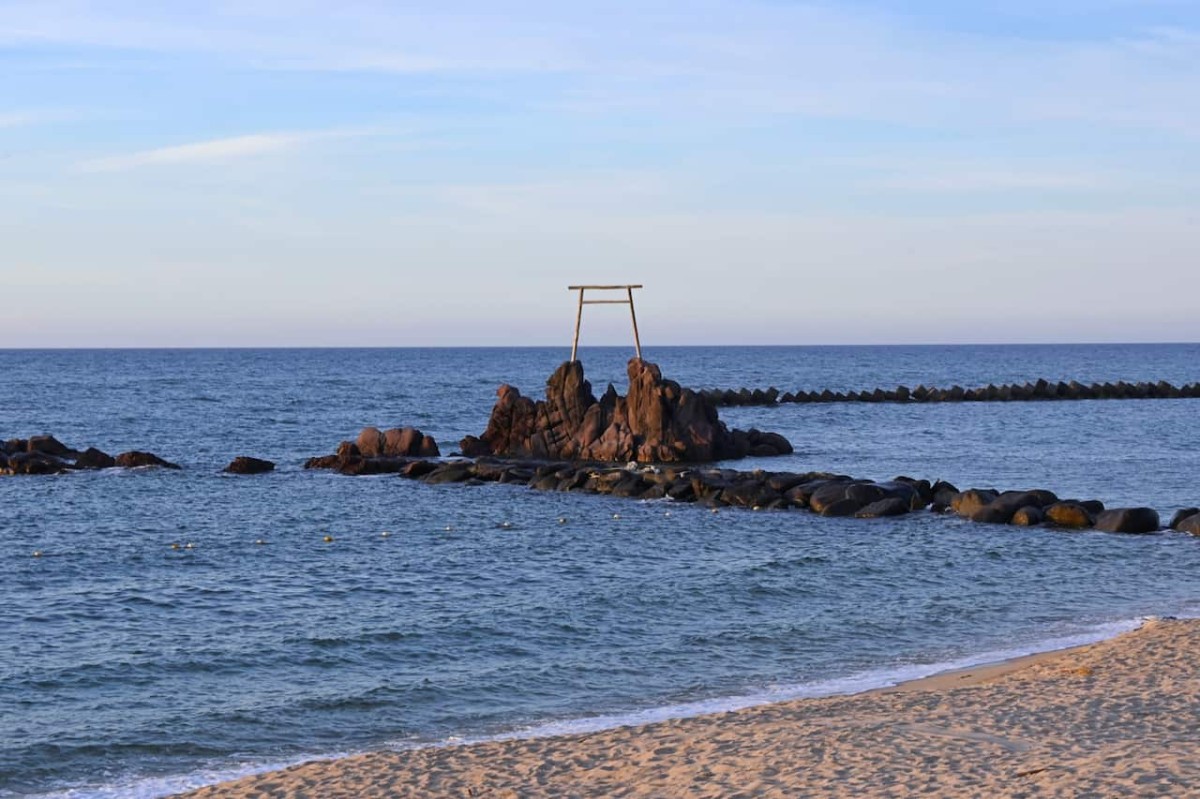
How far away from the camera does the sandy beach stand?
38.2 ft

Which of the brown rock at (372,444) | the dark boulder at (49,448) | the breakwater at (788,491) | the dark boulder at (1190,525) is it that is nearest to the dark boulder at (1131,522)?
the breakwater at (788,491)

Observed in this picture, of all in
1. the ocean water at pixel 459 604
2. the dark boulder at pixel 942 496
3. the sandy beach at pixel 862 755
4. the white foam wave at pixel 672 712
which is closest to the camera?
the sandy beach at pixel 862 755

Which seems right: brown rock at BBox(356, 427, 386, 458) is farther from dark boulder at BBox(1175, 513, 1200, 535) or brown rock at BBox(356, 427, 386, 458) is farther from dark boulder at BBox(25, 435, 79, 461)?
dark boulder at BBox(1175, 513, 1200, 535)

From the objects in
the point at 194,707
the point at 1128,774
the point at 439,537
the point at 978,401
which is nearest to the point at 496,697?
the point at 194,707

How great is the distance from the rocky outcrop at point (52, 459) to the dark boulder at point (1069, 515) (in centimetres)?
3126

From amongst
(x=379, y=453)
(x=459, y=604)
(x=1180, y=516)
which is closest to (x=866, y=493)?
(x=1180, y=516)

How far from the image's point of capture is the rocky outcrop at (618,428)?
1971 inches

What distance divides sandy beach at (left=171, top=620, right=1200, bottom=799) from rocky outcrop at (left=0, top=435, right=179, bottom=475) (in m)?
36.0

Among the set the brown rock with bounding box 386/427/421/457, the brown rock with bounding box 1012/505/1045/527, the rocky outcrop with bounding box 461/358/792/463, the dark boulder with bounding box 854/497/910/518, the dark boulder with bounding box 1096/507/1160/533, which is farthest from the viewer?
the rocky outcrop with bounding box 461/358/792/463

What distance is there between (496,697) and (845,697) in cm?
461

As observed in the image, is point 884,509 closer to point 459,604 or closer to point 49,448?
point 459,604

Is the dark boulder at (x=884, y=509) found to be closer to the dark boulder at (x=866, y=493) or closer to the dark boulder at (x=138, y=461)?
the dark boulder at (x=866, y=493)

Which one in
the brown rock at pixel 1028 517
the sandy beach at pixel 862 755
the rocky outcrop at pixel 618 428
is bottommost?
the sandy beach at pixel 862 755

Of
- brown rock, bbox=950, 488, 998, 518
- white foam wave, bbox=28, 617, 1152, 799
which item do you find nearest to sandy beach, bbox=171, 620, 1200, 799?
white foam wave, bbox=28, 617, 1152, 799
